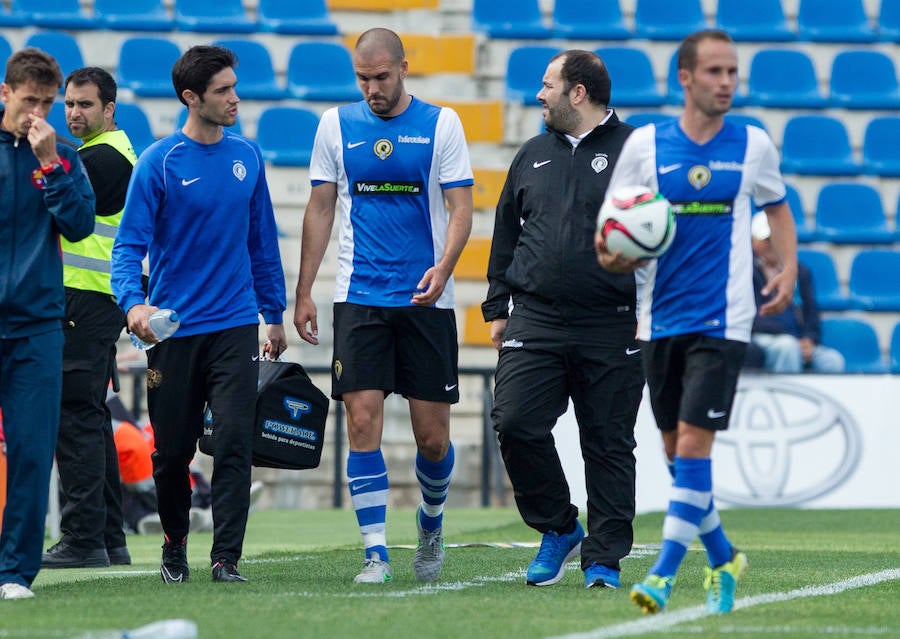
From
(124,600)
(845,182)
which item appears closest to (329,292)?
(845,182)

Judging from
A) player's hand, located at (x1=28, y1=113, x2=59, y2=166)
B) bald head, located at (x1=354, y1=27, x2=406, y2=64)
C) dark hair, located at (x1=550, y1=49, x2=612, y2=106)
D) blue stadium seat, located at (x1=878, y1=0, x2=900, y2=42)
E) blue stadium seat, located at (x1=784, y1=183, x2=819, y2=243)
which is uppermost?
blue stadium seat, located at (x1=878, y1=0, x2=900, y2=42)

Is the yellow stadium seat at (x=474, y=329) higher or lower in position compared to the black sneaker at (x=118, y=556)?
higher

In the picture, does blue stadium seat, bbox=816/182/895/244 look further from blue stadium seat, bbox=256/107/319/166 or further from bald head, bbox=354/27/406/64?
bald head, bbox=354/27/406/64

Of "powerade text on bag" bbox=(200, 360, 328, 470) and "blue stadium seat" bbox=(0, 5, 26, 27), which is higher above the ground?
"blue stadium seat" bbox=(0, 5, 26, 27)

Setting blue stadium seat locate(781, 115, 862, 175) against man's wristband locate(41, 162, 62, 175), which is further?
blue stadium seat locate(781, 115, 862, 175)

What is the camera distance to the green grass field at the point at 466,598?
493 centimetres

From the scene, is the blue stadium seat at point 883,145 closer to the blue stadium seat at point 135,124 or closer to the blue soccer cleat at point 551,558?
the blue stadium seat at point 135,124

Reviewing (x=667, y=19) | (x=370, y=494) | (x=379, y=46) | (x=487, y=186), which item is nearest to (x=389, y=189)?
(x=379, y=46)

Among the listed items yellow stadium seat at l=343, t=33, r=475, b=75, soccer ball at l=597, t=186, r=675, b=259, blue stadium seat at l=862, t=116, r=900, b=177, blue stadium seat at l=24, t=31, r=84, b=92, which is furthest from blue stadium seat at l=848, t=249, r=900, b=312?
soccer ball at l=597, t=186, r=675, b=259

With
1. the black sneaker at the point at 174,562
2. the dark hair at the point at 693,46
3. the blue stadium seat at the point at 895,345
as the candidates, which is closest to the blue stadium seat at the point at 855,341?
the blue stadium seat at the point at 895,345

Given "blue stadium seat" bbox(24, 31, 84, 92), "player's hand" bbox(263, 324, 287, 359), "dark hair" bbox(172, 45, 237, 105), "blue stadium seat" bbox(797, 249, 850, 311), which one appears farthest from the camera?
"blue stadium seat" bbox(24, 31, 84, 92)

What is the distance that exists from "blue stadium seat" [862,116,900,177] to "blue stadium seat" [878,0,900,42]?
97cm

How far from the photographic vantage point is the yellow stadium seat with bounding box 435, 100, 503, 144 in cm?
1462

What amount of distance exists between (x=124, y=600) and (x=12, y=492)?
0.57 m
